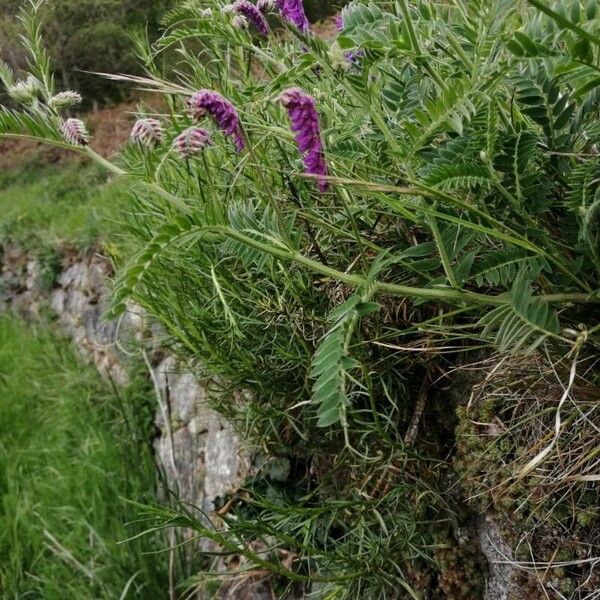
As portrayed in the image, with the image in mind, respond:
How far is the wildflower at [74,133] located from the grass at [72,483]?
2.63 feet

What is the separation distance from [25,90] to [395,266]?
0.56 meters

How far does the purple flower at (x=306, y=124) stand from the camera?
26.6 inches

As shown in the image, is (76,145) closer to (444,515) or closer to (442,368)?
(442,368)

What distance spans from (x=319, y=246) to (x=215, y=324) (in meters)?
0.32

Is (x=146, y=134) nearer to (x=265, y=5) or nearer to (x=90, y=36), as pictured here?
(x=265, y=5)

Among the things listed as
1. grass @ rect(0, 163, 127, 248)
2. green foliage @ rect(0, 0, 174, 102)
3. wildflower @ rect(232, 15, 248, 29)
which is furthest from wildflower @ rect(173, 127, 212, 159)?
green foliage @ rect(0, 0, 174, 102)

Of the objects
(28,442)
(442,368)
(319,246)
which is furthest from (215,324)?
(28,442)

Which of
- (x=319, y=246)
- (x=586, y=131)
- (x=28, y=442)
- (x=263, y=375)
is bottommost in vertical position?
(x=28, y=442)

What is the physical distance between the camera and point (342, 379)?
702 mm

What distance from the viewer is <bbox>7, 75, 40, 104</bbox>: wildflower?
2.96 ft

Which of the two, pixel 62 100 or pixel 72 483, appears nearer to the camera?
pixel 62 100

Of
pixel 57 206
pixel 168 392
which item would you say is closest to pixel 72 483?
pixel 168 392

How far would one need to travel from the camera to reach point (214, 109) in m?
0.74

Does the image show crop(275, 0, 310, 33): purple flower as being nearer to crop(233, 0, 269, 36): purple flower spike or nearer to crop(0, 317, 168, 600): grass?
crop(233, 0, 269, 36): purple flower spike
